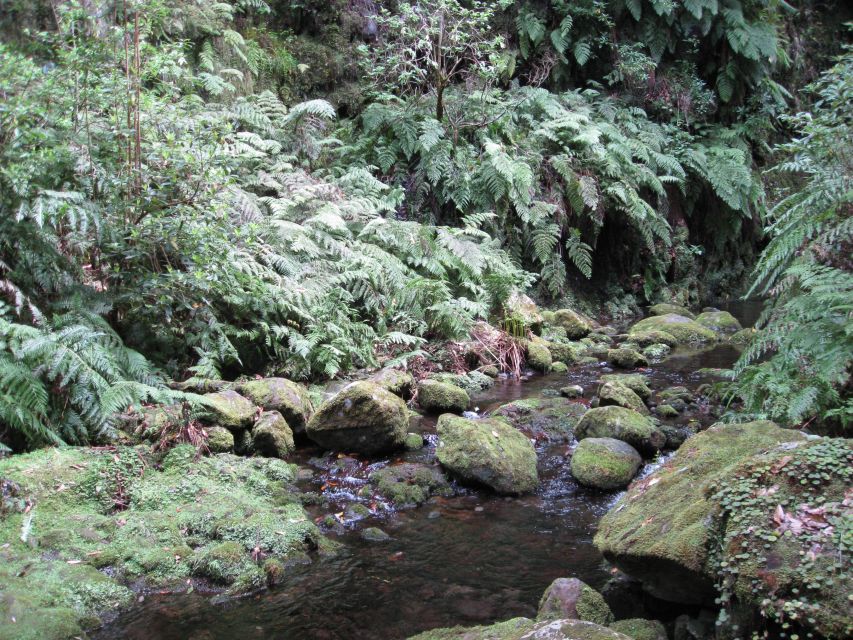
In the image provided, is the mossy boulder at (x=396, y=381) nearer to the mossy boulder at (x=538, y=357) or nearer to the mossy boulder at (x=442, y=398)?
the mossy boulder at (x=442, y=398)

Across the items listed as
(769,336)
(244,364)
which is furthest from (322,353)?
(769,336)

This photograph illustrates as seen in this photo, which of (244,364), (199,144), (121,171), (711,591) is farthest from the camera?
(244,364)

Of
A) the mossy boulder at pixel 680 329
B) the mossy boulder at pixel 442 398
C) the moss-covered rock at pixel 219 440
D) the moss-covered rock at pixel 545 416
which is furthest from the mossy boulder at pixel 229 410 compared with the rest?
the mossy boulder at pixel 680 329

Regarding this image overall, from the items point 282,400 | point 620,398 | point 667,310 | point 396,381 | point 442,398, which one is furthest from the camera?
point 667,310

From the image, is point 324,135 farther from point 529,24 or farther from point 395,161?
point 529,24

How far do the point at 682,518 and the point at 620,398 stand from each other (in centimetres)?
330

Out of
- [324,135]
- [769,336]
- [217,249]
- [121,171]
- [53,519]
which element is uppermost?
[324,135]

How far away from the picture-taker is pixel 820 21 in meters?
16.7

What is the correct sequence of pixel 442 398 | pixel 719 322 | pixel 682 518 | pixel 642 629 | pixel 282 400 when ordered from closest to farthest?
pixel 642 629
pixel 682 518
pixel 282 400
pixel 442 398
pixel 719 322

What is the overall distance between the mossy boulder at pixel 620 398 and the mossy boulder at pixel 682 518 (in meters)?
2.32

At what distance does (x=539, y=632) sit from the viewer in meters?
2.34

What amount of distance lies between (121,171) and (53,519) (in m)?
3.04

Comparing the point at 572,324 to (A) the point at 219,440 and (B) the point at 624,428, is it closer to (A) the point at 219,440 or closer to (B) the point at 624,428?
(B) the point at 624,428

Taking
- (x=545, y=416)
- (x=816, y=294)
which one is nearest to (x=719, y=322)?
(x=545, y=416)
